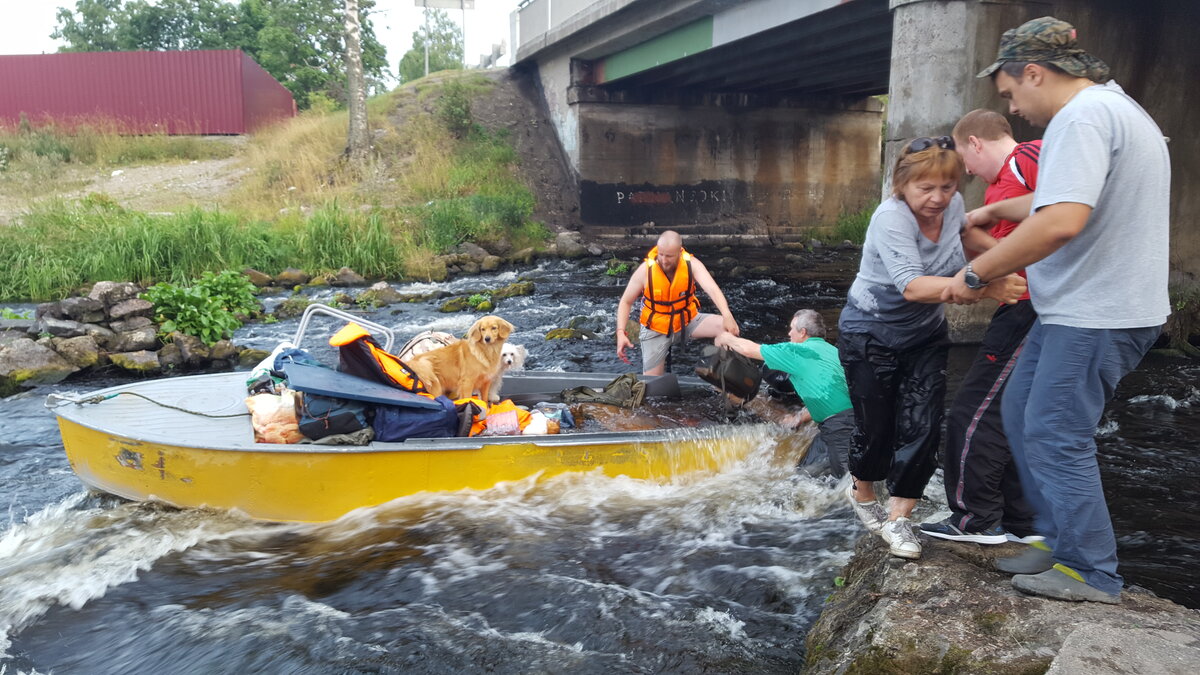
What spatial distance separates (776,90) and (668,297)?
1840 cm

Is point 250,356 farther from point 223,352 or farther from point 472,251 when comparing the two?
point 472,251

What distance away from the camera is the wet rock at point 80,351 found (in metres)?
9.67

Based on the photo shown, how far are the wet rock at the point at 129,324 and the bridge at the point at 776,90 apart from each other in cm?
965

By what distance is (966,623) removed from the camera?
9.80 feet

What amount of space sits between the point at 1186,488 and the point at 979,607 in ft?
13.1

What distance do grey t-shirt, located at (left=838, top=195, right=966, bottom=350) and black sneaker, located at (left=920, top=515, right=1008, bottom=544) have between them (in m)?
0.81

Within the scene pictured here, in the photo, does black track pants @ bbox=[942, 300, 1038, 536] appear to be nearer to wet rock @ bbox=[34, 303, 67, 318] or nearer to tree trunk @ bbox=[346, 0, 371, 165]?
wet rock @ bbox=[34, 303, 67, 318]

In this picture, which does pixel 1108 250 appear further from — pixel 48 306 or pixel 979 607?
pixel 48 306

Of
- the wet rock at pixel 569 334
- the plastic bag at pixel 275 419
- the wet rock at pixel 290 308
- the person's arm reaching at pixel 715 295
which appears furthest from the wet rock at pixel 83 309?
the person's arm reaching at pixel 715 295

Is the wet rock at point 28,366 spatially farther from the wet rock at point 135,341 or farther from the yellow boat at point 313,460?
the yellow boat at point 313,460

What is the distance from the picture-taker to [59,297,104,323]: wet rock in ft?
35.5

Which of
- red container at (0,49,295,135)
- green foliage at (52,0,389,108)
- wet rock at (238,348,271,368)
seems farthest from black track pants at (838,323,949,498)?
green foliage at (52,0,389,108)

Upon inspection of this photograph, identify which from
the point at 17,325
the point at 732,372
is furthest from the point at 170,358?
the point at 732,372

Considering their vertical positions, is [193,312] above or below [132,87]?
below
